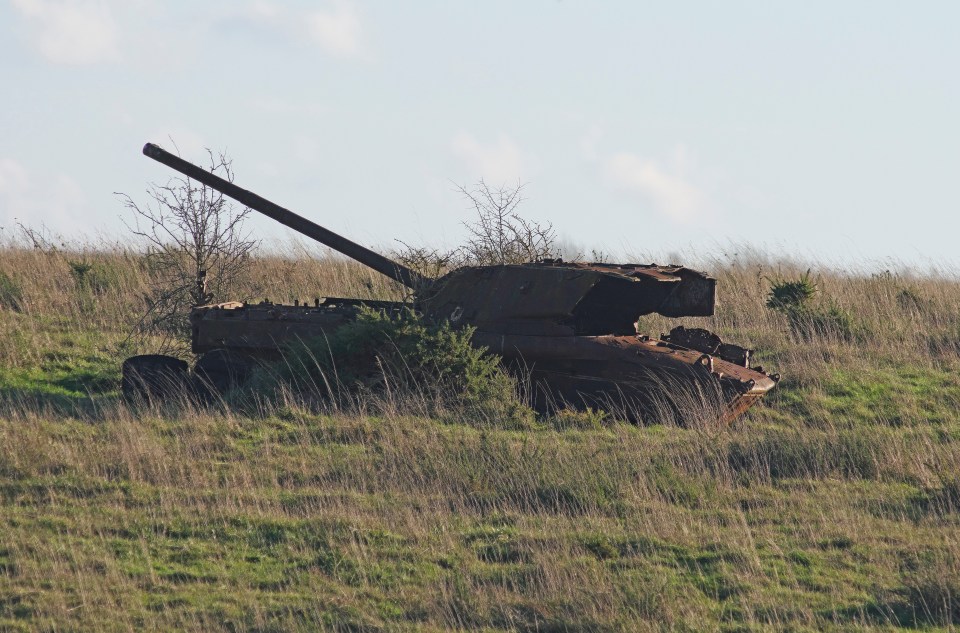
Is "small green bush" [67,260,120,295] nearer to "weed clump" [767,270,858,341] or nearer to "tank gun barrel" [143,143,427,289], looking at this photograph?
"tank gun barrel" [143,143,427,289]

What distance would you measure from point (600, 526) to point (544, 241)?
9.15 metres

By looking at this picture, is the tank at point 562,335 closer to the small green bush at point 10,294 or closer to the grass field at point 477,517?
the grass field at point 477,517

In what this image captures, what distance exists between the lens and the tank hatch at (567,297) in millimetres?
11648

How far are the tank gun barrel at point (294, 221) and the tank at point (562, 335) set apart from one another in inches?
2.0

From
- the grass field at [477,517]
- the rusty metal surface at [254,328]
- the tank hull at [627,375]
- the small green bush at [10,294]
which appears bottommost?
the grass field at [477,517]

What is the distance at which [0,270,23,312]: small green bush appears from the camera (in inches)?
688

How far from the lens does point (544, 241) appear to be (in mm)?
16859

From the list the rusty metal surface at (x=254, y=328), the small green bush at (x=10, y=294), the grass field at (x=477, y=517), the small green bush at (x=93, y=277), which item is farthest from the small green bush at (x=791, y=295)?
the small green bush at (x=10, y=294)

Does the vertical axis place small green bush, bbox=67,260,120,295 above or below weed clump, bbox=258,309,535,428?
above

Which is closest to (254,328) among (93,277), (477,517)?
(477,517)

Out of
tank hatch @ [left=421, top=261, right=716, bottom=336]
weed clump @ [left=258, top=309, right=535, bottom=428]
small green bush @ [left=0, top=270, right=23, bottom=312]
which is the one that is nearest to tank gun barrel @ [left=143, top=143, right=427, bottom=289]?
tank hatch @ [left=421, top=261, right=716, bottom=336]

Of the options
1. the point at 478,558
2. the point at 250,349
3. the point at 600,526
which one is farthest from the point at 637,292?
the point at 478,558

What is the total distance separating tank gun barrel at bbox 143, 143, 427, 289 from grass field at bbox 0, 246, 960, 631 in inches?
97.7

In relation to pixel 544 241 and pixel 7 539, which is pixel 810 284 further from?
pixel 7 539
